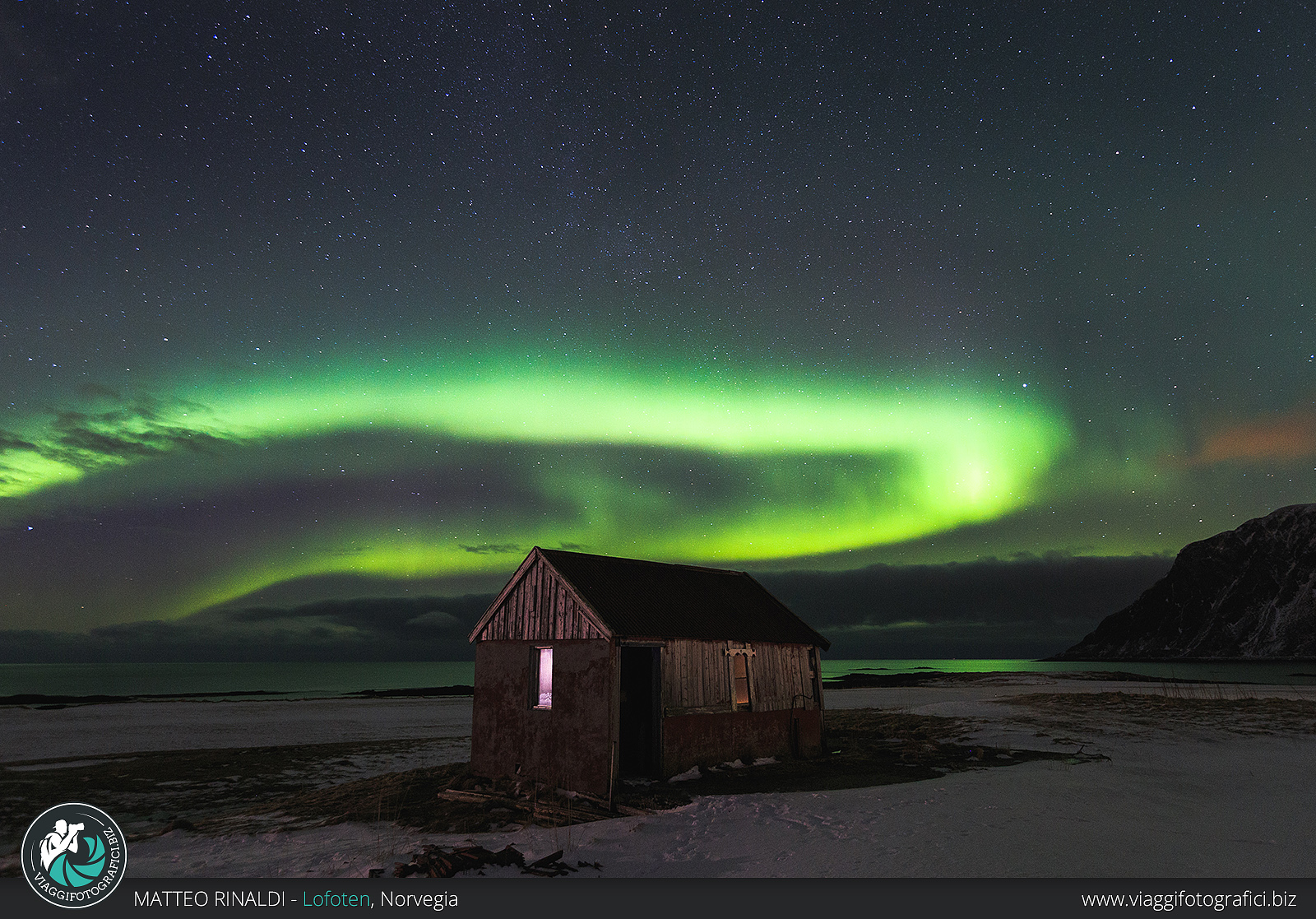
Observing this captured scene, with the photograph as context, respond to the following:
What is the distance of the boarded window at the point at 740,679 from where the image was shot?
22531 millimetres

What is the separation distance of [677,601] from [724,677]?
2577 millimetres

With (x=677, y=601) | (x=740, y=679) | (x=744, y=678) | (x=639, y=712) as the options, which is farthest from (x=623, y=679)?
(x=744, y=678)

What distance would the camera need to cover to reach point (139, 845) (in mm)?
14680

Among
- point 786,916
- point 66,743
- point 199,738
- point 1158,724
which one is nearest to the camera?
point 786,916

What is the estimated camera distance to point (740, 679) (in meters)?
23.1

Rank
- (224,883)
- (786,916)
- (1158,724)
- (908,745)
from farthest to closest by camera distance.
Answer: (1158,724), (908,745), (224,883), (786,916)

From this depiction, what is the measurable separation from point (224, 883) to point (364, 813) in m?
5.56

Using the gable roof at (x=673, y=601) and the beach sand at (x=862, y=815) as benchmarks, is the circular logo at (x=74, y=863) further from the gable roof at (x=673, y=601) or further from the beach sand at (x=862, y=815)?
the gable roof at (x=673, y=601)

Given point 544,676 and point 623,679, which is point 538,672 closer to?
point 544,676

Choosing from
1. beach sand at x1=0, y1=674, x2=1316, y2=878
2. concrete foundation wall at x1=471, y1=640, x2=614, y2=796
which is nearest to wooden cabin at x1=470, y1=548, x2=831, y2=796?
concrete foundation wall at x1=471, y1=640, x2=614, y2=796

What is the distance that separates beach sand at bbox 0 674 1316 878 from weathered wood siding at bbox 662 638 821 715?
10.9ft

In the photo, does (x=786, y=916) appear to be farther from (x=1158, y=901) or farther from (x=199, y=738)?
(x=199, y=738)

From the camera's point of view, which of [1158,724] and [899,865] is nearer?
[899,865]

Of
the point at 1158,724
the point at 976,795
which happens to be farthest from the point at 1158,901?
the point at 1158,724
